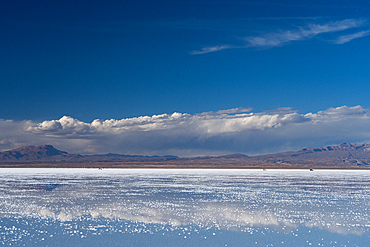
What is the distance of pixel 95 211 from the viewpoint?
725 inches

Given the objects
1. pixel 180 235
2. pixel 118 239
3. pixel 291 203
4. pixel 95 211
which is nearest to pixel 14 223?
pixel 95 211

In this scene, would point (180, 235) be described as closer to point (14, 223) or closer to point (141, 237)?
point (141, 237)

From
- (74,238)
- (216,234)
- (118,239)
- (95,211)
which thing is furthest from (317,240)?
(95,211)

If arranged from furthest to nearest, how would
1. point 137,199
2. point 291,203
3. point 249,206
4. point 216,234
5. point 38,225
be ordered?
1. point 137,199
2. point 291,203
3. point 249,206
4. point 38,225
5. point 216,234

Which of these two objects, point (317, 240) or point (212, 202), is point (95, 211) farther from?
point (317, 240)

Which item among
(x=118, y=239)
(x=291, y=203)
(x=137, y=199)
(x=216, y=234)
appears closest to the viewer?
(x=118, y=239)

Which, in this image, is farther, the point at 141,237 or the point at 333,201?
the point at 333,201

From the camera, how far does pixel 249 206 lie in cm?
2044

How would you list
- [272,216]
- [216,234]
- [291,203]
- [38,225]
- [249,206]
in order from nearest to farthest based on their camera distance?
[216,234], [38,225], [272,216], [249,206], [291,203]

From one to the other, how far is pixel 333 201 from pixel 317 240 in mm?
11452

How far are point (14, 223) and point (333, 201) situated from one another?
19.3 meters

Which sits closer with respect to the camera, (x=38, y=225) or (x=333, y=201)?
(x=38, y=225)

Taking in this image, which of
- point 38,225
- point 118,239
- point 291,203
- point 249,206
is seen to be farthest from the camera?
point 291,203

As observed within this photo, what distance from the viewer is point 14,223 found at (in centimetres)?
1527
